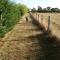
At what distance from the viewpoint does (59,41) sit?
12953 millimetres

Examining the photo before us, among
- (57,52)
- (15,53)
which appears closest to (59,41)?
(57,52)

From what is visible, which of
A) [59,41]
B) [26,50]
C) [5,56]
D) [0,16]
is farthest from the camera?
[0,16]

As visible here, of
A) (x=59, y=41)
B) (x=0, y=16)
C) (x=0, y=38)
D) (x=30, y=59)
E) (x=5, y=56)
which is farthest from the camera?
(x=0, y=38)

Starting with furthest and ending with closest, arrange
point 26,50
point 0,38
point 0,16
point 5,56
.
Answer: point 0,38 < point 0,16 < point 26,50 < point 5,56

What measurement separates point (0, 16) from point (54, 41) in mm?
3571

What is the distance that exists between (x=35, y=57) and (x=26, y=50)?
1828 millimetres

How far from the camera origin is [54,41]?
1344cm

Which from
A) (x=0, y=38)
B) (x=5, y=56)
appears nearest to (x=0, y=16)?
(x=0, y=38)

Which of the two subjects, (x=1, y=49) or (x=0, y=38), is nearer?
(x=1, y=49)

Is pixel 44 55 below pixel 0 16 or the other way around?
below

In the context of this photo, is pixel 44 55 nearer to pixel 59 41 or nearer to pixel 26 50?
pixel 26 50

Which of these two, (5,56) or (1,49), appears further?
(1,49)

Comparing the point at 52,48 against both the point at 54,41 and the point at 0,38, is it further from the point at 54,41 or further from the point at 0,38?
the point at 0,38

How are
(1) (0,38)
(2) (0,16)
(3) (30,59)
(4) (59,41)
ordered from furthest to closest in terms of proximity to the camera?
(1) (0,38) < (2) (0,16) < (4) (59,41) < (3) (30,59)
